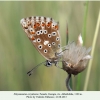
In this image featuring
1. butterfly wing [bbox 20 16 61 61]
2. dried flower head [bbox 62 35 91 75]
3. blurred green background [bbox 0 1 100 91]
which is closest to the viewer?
dried flower head [bbox 62 35 91 75]

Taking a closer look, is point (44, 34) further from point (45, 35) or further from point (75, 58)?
point (75, 58)

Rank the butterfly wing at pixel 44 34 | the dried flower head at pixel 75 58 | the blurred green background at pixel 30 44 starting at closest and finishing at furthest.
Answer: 1. the dried flower head at pixel 75 58
2. the butterfly wing at pixel 44 34
3. the blurred green background at pixel 30 44

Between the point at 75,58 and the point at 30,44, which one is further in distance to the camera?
the point at 30,44

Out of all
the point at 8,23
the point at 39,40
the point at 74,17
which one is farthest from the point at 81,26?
the point at 8,23

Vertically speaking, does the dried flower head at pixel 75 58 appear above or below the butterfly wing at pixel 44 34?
below

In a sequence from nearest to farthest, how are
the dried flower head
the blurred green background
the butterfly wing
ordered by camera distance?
the dried flower head < the butterfly wing < the blurred green background

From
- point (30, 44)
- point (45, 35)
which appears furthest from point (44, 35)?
point (30, 44)

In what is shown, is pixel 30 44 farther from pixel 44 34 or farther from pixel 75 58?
pixel 75 58
